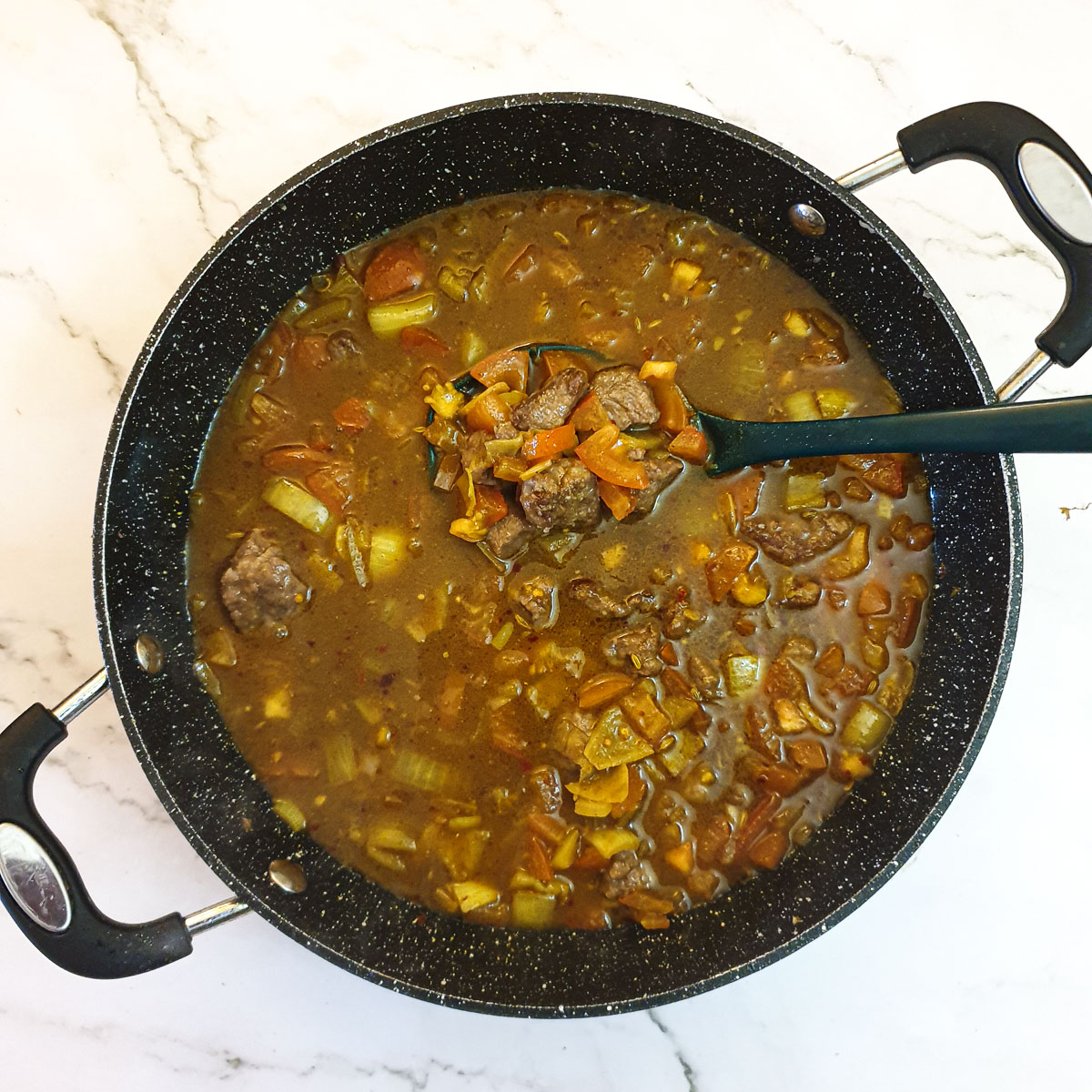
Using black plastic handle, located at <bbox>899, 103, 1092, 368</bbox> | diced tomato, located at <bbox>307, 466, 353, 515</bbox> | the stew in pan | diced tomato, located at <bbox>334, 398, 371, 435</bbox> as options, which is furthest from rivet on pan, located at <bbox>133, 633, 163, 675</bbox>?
black plastic handle, located at <bbox>899, 103, 1092, 368</bbox>

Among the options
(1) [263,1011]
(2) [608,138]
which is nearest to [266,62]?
(2) [608,138]

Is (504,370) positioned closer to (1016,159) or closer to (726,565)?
(726,565)

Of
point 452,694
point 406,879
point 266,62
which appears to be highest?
point 266,62

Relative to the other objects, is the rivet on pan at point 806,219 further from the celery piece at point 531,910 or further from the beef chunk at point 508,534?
the celery piece at point 531,910

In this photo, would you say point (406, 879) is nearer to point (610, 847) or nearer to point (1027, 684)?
point (610, 847)

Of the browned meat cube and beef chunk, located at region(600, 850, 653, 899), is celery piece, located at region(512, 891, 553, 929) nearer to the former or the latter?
beef chunk, located at region(600, 850, 653, 899)

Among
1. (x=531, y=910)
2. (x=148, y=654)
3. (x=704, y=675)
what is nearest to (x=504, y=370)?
(x=704, y=675)
